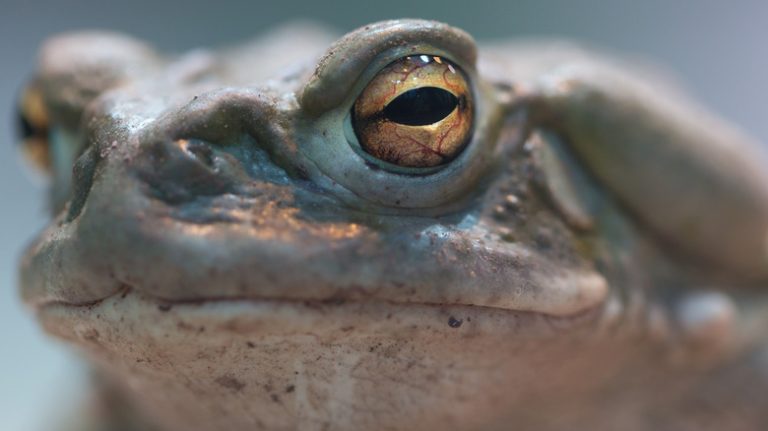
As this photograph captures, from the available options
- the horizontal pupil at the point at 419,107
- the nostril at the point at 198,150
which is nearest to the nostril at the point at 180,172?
the nostril at the point at 198,150

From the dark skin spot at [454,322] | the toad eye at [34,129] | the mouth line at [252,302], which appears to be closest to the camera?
the mouth line at [252,302]

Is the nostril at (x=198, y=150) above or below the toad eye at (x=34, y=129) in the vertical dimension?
below

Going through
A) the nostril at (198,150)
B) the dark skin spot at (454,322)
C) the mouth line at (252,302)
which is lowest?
the mouth line at (252,302)

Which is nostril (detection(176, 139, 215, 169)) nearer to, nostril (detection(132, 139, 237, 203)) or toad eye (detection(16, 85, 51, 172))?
nostril (detection(132, 139, 237, 203))

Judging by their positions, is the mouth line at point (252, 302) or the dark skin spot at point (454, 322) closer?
the mouth line at point (252, 302)

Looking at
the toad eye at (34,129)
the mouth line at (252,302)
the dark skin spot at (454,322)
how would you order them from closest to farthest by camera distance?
the mouth line at (252,302)
the dark skin spot at (454,322)
the toad eye at (34,129)

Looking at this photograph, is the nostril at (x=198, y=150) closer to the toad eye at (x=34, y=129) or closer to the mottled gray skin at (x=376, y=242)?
the mottled gray skin at (x=376, y=242)

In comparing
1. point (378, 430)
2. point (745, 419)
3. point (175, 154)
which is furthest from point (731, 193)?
point (175, 154)

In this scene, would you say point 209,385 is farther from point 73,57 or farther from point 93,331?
point 73,57
